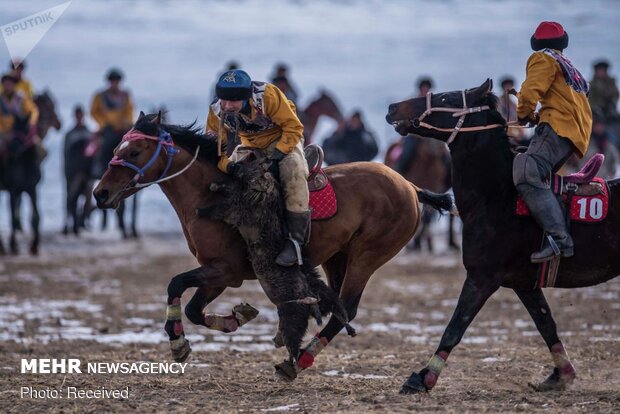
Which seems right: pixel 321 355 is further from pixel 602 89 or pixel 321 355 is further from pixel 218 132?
pixel 602 89

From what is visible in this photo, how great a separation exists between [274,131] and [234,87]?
56 cm

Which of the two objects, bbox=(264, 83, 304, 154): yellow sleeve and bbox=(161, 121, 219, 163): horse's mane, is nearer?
bbox=(264, 83, 304, 154): yellow sleeve

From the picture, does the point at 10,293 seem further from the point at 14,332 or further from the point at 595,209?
the point at 595,209

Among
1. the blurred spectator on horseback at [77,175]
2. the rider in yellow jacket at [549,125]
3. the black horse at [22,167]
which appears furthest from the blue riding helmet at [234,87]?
the blurred spectator on horseback at [77,175]

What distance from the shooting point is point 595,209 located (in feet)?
25.9

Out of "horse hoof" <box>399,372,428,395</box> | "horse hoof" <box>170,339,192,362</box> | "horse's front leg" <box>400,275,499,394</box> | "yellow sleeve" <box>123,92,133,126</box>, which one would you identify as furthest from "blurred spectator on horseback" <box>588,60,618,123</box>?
"horse hoof" <box>170,339,192,362</box>

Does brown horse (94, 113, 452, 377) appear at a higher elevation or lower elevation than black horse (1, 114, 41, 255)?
higher

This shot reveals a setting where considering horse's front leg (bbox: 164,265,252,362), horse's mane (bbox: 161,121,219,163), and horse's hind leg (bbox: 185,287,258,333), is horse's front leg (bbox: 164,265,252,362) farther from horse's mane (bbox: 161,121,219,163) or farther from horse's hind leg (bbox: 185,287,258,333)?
horse's mane (bbox: 161,121,219,163)

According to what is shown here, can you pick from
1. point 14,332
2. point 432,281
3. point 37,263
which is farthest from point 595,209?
point 37,263

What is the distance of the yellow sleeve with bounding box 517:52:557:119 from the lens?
25.5 ft

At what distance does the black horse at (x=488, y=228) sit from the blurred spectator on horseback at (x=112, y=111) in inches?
546

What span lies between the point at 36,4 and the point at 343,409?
51892mm

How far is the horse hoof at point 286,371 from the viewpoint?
838 cm

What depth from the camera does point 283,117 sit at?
835 centimetres
